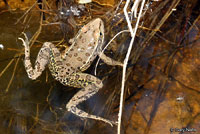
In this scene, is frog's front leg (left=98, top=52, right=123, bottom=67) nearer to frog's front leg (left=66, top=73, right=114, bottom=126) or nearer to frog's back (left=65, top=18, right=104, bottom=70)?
frog's back (left=65, top=18, right=104, bottom=70)

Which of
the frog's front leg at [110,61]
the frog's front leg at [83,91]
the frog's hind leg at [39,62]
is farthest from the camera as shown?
the frog's front leg at [110,61]

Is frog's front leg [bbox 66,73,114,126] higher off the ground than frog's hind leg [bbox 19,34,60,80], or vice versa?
frog's hind leg [bbox 19,34,60,80]

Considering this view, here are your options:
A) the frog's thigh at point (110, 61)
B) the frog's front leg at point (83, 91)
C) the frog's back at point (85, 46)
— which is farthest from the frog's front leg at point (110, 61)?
the frog's front leg at point (83, 91)

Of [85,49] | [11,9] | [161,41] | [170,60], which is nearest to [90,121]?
[85,49]

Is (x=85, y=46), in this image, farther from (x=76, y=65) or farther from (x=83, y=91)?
(x=83, y=91)

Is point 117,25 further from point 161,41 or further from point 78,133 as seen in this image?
point 78,133

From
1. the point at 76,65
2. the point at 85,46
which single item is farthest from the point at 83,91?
the point at 85,46

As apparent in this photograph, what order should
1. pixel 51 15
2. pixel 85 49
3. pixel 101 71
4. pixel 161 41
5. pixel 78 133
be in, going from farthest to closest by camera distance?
pixel 51 15, pixel 161 41, pixel 101 71, pixel 85 49, pixel 78 133

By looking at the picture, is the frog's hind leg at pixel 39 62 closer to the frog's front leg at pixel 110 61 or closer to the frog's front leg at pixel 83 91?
the frog's front leg at pixel 83 91

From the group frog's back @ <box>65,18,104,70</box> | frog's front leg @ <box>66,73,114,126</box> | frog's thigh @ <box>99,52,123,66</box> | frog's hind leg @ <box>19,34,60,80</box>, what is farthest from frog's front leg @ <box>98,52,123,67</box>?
frog's hind leg @ <box>19,34,60,80</box>
